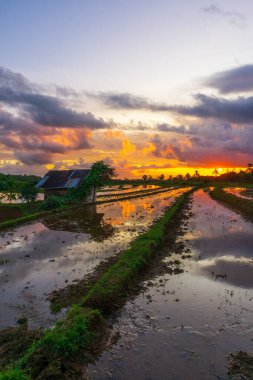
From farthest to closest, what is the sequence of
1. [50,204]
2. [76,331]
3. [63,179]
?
1. [63,179]
2. [50,204]
3. [76,331]

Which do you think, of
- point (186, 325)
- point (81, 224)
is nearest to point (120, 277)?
point (186, 325)

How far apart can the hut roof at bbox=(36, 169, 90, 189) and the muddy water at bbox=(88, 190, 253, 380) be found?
34441mm

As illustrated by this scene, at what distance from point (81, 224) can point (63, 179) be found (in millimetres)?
22485

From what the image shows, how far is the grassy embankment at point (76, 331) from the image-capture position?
24.0ft

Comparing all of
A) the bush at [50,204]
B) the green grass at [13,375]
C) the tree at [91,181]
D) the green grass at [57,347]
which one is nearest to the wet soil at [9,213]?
the bush at [50,204]

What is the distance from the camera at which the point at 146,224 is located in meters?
28.5

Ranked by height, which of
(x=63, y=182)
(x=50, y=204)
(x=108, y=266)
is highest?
(x=63, y=182)

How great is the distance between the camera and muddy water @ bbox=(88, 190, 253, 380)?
7.82 meters

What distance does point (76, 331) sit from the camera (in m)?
8.66

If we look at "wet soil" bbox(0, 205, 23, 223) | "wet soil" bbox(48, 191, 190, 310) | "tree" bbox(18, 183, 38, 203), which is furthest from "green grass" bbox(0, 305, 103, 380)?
"tree" bbox(18, 183, 38, 203)

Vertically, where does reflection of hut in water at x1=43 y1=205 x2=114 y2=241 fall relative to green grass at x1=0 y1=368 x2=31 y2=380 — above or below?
below

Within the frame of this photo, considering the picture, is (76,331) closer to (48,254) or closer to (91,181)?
(48,254)

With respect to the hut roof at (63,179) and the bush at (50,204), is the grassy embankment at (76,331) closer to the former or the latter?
the bush at (50,204)

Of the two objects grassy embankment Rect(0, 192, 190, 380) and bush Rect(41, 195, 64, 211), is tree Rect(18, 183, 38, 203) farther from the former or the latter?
grassy embankment Rect(0, 192, 190, 380)
